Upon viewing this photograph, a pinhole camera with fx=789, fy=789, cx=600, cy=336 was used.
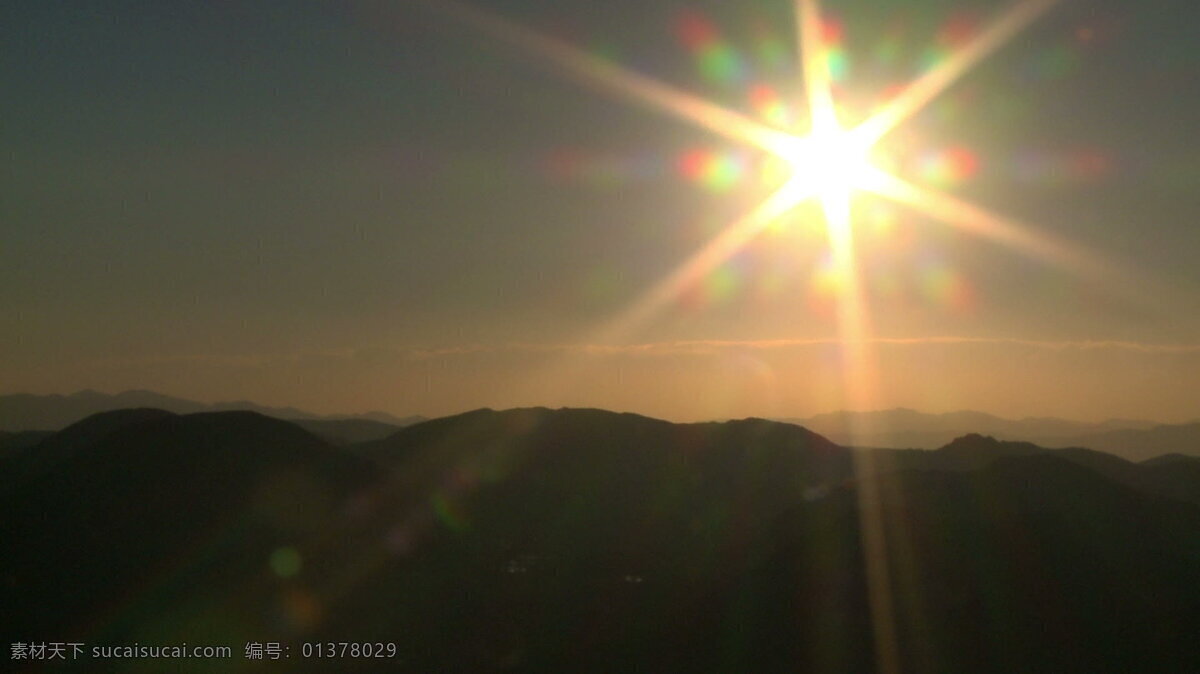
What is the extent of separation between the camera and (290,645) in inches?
1909

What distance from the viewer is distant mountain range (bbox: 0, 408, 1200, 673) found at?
140 feet

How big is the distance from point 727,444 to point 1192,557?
6142 centimetres

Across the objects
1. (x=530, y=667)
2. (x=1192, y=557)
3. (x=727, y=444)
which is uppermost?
(x=727, y=444)

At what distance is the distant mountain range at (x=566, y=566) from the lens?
42.6 m

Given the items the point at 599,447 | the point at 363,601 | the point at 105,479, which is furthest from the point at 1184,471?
the point at 105,479

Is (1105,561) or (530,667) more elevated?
(1105,561)

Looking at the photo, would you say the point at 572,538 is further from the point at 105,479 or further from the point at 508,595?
the point at 105,479

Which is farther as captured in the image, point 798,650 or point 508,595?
point 508,595

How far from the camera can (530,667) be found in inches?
1870

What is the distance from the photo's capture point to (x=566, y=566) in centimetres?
7181

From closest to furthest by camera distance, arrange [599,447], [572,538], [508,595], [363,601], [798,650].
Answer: [798,650] → [363,601] → [508,595] → [572,538] → [599,447]

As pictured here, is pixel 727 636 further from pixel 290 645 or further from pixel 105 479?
pixel 105 479

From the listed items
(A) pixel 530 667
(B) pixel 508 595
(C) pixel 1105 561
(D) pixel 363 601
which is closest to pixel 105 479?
(D) pixel 363 601

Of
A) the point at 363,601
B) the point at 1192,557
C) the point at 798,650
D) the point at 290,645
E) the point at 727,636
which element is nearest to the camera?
the point at 798,650
